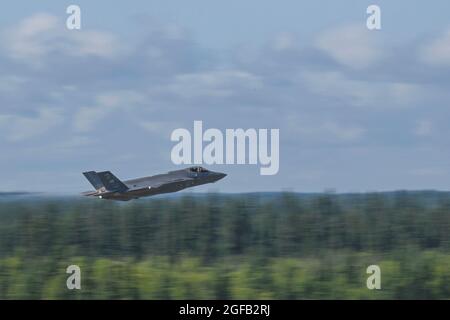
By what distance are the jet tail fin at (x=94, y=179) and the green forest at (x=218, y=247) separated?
1.81 meters

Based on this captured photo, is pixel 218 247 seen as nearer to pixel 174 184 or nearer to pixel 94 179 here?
pixel 174 184

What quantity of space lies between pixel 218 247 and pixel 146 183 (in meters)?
3.80

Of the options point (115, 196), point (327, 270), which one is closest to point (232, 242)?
point (327, 270)

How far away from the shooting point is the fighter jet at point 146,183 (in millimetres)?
20812

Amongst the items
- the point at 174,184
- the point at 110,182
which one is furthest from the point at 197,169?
the point at 110,182

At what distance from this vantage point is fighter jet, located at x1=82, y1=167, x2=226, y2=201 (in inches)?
819

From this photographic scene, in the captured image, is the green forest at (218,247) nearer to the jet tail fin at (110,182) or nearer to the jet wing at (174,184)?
the jet wing at (174,184)

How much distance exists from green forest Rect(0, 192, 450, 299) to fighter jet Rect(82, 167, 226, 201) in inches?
53.4

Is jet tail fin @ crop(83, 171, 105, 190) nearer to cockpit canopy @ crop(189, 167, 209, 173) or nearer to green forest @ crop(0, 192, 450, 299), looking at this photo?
green forest @ crop(0, 192, 450, 299)

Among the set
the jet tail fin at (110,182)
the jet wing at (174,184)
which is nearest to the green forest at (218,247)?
the jet wing at (174,184)

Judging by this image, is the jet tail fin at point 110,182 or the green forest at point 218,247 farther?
the green forest at point 218,247

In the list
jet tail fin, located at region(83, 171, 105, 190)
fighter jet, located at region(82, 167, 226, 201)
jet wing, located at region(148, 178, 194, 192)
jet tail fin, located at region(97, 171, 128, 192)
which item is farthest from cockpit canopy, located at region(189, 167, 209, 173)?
jet tail fin, located at region(83, 171, 105, 190)

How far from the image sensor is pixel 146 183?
21.2 m

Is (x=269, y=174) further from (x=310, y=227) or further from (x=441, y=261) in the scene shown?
(x=441, y=261)
